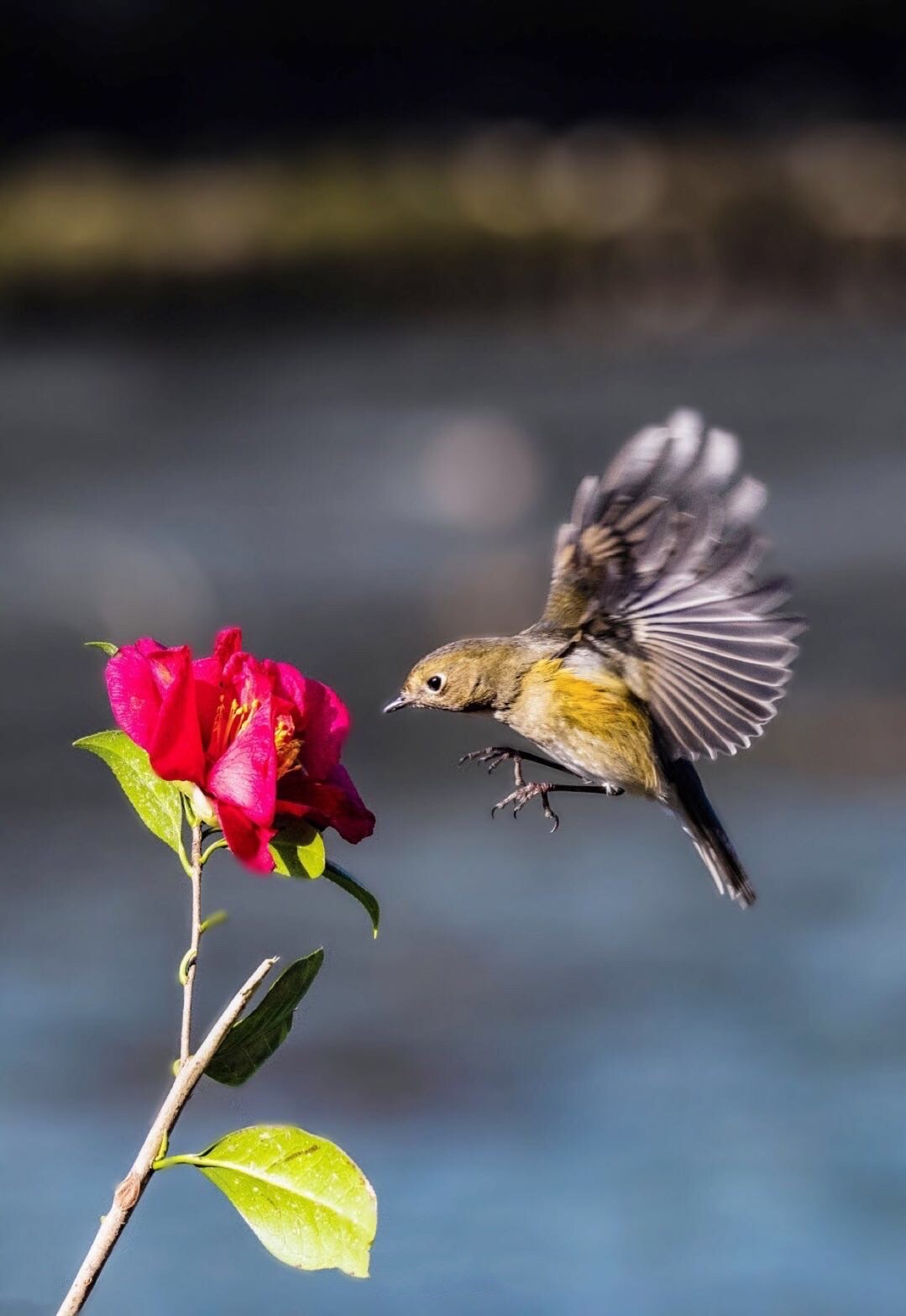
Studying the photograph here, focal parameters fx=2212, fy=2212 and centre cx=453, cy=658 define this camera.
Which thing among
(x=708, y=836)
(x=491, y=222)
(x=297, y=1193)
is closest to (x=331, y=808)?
(x=297, y=1193)

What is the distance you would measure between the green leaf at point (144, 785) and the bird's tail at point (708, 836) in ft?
3.54

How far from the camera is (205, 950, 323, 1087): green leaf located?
1.02 m

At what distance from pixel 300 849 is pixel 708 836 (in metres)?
1.18

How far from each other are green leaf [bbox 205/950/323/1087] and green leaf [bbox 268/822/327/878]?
0.15ft

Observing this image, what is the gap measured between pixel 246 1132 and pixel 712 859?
1.23 metres

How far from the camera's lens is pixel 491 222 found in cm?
1129

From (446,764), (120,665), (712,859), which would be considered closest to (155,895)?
(446,764)

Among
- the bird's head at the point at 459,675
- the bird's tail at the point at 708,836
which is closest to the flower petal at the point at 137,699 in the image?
the bird's head at the point at 459,675

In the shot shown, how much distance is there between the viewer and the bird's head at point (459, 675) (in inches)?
78.8

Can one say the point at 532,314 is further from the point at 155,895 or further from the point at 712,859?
the point at 712,859

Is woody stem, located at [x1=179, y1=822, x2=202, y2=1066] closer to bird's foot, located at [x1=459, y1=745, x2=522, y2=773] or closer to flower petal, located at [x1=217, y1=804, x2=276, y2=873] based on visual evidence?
flower petal, located at [x1=217, y1=804, x2=276, y2=873]

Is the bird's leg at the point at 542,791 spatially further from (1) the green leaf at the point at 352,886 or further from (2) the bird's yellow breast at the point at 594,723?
(1) the green leaf at the point at 352,886

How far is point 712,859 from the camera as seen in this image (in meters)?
2.20

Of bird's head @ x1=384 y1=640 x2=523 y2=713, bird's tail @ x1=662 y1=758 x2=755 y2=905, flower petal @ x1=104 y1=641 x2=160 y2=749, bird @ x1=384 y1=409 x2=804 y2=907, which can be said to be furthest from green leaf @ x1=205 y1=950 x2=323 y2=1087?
bird's tail @ x1=662 y1=758 x2=755 y2=905
